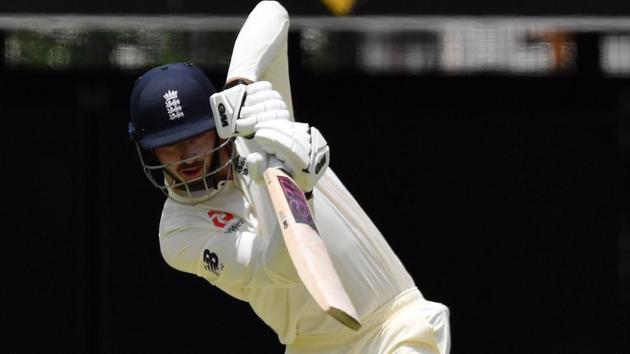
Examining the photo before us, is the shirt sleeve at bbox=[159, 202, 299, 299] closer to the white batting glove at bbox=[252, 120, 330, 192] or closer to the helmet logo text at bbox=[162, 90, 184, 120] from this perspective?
the white batting glove at bbox=[252, 120, 330, 192]

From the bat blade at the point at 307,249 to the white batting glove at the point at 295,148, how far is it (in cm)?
3

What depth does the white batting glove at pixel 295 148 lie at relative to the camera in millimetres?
3709

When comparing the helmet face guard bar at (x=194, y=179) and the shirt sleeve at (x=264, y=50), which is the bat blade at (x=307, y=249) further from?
the shirt sleeve at (x=264, y=50)

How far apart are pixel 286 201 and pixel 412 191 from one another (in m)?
2.63

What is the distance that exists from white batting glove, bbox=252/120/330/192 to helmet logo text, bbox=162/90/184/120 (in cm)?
25

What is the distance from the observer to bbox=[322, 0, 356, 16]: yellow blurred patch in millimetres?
5648

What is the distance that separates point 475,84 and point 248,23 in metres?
2.14

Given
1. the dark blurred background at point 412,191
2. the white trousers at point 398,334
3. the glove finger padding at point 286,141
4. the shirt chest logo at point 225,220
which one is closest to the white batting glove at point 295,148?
the glove finger padding at point 286,141

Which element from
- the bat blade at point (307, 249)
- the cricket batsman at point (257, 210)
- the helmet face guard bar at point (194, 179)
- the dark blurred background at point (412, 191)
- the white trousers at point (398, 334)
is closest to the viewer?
the bat blade at point (307, 249)

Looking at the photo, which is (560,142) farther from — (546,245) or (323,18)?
(323,18)

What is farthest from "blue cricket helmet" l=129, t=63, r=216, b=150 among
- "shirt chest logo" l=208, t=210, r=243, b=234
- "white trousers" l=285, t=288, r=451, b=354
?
"white trousers" l=285, t=288, r=451, b=354

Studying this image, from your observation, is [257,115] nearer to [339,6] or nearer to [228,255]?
[228,255]

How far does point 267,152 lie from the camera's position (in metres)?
3.76

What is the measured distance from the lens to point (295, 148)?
3719 mm
